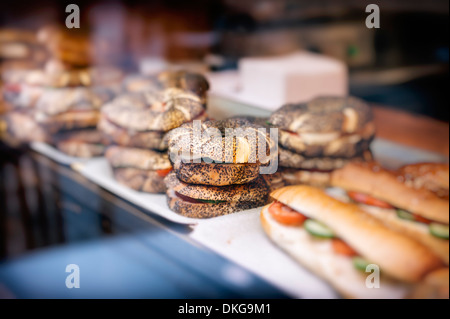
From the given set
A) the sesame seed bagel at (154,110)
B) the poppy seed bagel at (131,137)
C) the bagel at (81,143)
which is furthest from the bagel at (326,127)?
the bagel at (81,143)

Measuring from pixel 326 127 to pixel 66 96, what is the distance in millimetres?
1710

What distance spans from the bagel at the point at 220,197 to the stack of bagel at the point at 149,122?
172mm

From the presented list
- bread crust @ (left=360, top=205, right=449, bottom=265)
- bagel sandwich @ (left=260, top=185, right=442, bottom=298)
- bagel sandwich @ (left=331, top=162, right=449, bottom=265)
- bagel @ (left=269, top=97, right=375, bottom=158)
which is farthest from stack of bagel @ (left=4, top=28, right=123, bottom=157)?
bread crust @ (left=360, top=205, right=449, bottom=265)

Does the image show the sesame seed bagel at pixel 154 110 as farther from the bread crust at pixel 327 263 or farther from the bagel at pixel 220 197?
the bread crust at pixel 327 263

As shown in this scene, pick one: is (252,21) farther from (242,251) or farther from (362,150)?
(242,251)

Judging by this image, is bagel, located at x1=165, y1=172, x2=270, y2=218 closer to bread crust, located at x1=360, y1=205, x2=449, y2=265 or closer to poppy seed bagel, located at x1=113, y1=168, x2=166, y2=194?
poppy seed bagel, located at x1=113, y1=168, x2=166, y2=194

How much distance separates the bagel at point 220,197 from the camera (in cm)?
171

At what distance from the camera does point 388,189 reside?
1744 millimetres

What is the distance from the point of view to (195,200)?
175 centimetres

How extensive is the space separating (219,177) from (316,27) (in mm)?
1910

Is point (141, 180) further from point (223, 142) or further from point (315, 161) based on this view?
point (315, 161)

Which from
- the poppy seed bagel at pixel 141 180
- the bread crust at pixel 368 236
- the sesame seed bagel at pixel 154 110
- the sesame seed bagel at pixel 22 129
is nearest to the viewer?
the bread crust at pixel 368 236

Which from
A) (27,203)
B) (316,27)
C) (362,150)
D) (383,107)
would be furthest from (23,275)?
(383,107)

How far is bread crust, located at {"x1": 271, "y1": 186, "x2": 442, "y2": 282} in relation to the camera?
48.8 inches
